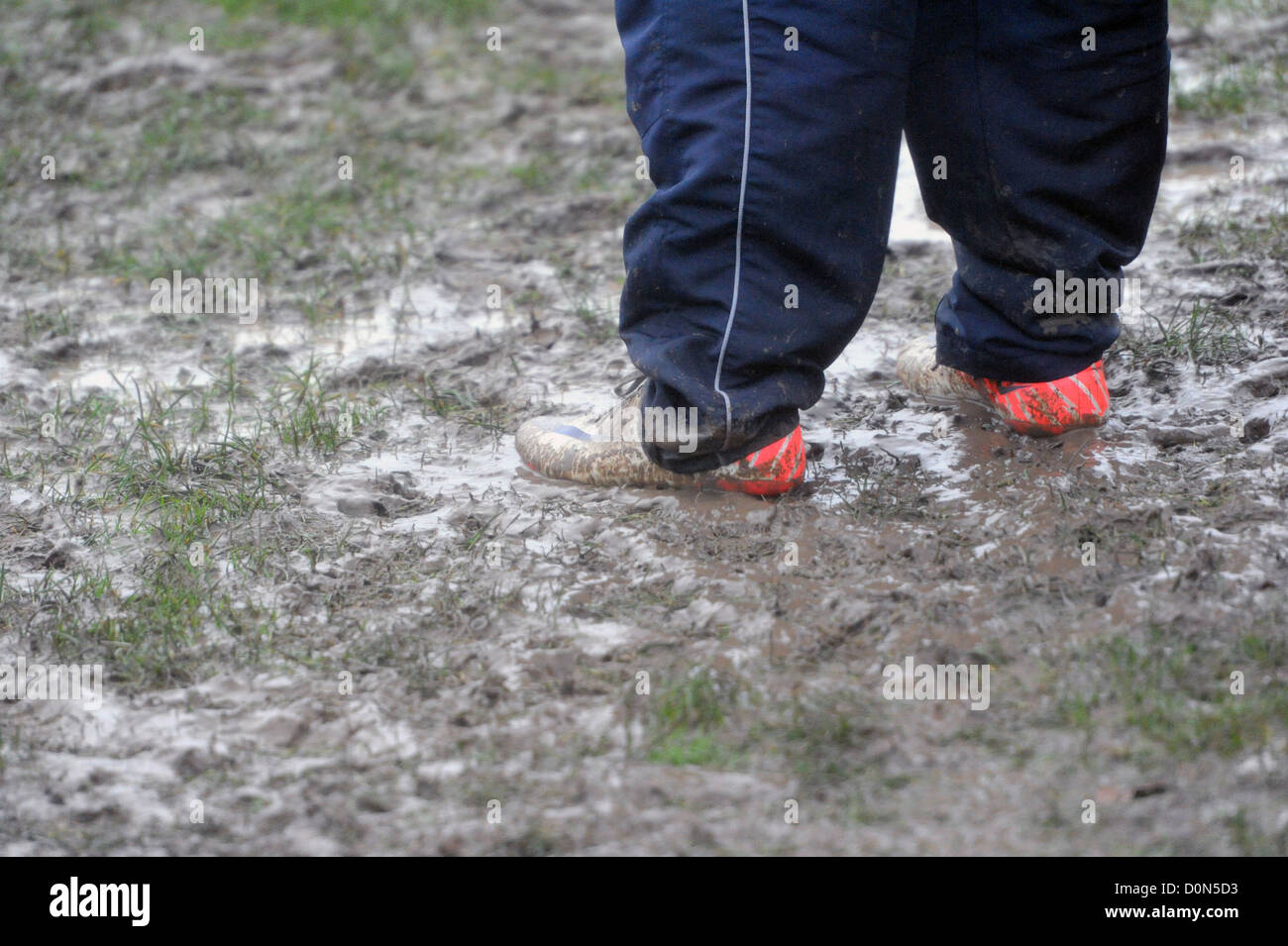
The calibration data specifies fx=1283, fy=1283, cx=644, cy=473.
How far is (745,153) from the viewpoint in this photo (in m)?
1.92

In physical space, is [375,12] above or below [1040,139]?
above

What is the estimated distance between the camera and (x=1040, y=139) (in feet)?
6.97

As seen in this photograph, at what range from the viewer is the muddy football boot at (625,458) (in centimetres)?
225

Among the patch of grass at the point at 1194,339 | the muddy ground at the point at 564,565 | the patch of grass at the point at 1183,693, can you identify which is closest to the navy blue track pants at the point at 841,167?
the muddy ground at the point at 564,565

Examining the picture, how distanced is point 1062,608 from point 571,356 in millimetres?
1457

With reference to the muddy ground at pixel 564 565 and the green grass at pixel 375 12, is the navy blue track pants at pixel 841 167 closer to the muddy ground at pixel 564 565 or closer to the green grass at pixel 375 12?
the muddy ground at pixel 564 565

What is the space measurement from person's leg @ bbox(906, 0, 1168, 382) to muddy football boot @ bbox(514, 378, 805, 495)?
0.48 metres

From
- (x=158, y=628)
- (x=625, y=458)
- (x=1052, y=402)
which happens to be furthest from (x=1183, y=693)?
(x=158, y=628)

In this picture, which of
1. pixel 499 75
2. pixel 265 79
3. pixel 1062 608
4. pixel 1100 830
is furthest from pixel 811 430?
pixel 265 79

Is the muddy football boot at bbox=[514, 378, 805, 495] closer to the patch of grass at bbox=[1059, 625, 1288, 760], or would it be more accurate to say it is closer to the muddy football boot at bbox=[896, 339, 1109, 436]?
the muddy football boot at bbox=[896, 339, 1109, 436]

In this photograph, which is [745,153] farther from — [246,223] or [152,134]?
[152,134]

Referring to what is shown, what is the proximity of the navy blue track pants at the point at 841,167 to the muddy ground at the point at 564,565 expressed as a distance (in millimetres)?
277

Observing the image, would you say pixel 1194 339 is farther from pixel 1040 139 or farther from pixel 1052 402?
pixel 1040 139

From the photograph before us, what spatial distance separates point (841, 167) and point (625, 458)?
0.67m
